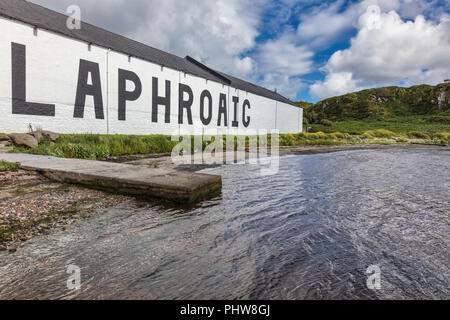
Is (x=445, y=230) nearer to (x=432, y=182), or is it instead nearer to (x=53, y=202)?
(x=432, y=182)

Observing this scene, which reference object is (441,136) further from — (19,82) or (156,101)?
(19,82)

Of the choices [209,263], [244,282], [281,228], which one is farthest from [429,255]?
[209,263]

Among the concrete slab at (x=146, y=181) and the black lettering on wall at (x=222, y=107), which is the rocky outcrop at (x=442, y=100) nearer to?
the black lettering on wall at (x=222, y=107)

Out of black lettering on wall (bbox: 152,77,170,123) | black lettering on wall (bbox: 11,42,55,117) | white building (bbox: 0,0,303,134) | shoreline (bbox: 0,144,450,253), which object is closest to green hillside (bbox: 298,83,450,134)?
white building (bbox: 0,0,303,134)

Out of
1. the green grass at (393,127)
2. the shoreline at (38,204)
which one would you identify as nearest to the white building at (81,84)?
the shoreline at (38,204)

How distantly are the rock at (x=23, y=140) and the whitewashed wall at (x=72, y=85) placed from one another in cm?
226

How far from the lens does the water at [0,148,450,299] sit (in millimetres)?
2205

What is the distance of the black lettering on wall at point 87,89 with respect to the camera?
1397 cm

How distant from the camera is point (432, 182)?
7473 millimetres

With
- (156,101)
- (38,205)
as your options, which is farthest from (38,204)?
(156,101)

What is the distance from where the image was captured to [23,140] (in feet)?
31.9

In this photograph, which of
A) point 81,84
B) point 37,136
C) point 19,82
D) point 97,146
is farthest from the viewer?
point 81,84

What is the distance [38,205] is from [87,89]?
1213cm

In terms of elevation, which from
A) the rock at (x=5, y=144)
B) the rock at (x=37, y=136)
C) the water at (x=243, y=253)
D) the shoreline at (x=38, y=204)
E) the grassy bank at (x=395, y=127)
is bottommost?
the water at (x=243, y=253)
